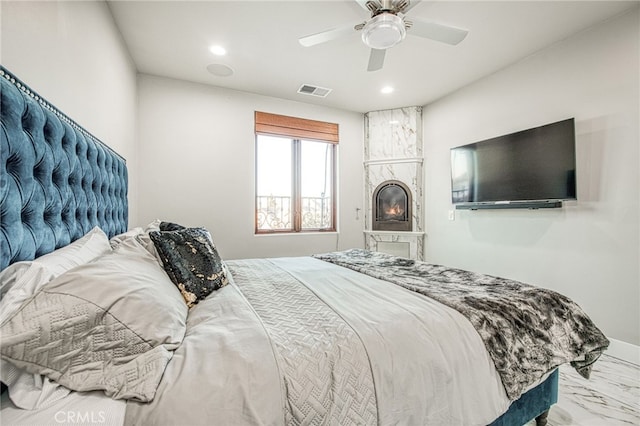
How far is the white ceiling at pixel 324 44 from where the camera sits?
2160 mm

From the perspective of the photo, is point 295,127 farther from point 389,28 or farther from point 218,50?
point 389,28

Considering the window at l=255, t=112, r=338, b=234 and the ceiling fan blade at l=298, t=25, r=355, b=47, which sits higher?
the ceiling fan blade at l=298, t=25, r=355, b=47

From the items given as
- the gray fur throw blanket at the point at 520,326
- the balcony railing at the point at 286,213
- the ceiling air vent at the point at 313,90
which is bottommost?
the gray fur throw blanket at the point at 520,326

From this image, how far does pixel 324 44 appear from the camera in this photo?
8.57 ft

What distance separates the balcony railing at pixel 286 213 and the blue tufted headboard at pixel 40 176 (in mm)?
2302

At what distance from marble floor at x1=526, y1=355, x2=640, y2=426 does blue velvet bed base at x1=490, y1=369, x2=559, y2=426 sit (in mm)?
263

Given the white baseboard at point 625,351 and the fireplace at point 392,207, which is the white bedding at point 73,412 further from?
the fireplace at point 392,207

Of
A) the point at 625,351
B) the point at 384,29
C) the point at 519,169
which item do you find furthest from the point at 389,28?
the point at 625,351

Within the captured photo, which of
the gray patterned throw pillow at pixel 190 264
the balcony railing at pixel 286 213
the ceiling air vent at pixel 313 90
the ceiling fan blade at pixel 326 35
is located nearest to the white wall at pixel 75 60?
the gray patterned throw pillow at pixel 190 264

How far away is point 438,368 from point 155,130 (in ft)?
11.7

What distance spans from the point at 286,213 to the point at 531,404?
3246 mm

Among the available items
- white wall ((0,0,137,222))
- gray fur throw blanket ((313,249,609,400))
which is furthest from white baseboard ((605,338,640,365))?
white wall ((0,0,137,222))

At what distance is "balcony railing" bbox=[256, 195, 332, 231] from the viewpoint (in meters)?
3.87

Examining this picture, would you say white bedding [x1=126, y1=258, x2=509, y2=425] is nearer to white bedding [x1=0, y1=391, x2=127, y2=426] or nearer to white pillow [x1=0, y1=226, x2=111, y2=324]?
white bedding [x1=0, y1=391, x2=127, y2=426]
